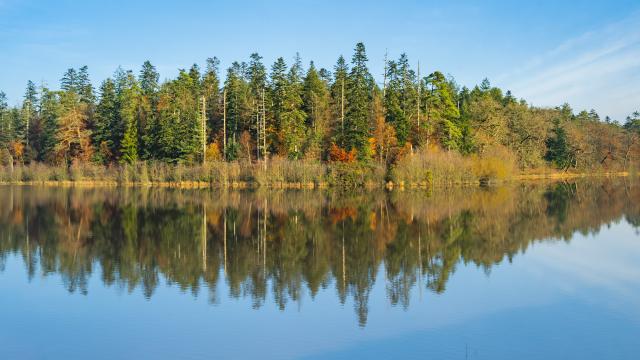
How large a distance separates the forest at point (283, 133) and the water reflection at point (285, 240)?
722 inches

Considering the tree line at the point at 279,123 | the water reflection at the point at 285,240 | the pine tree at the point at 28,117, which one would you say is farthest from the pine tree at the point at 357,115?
the pine tree at the point at 28,117

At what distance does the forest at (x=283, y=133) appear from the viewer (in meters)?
54.7

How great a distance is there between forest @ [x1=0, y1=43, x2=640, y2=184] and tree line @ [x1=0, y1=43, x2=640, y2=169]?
0.15 meters

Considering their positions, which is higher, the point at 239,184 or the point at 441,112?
the point at 441,112

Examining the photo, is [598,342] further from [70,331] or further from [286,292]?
[70,331]

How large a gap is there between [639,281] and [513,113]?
60.5m

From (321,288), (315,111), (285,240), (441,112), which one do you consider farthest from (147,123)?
(321,288)

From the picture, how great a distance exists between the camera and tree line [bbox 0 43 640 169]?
58.4 meters

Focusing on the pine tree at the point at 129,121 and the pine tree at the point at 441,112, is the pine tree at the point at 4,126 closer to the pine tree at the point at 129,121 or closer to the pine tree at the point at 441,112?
the pine tree at the point at 129,121

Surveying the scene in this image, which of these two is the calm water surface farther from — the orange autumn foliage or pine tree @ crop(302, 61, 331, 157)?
pine tree @ crop(302, 61, 331, 157)

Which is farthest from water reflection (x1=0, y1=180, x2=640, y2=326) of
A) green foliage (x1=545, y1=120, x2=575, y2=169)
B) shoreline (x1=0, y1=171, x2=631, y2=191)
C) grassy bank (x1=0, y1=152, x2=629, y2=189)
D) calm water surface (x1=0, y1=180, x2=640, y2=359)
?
green foliage (x1=545, y1=120, x2=575, y2=169)

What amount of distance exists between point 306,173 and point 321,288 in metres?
40.2

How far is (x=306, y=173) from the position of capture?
53.6 meters

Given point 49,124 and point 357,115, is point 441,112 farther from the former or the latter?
point 49,124
